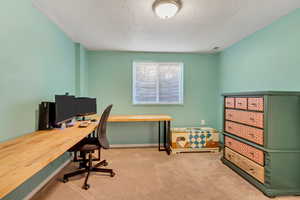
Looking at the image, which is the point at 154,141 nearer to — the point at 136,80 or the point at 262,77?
the point at 136,80

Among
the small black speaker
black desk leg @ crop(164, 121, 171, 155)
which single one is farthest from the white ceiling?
black desk leg @ crop(164, 121, 171, 155)

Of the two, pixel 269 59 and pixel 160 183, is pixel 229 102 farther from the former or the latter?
pixel 160 183

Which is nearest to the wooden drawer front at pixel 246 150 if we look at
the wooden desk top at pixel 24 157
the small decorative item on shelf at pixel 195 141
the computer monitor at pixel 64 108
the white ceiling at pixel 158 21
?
the small decorative item on shelf at pixel 195 141

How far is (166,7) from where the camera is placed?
5.83ft

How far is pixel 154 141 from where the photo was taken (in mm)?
3783

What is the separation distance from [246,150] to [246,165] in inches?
8.4

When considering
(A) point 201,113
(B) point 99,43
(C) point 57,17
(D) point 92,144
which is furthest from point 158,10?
(A) point 201,113

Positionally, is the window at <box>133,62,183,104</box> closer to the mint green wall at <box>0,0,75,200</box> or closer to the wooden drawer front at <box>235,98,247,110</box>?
the wooden drawer front at <box>235,98,247,110</box>

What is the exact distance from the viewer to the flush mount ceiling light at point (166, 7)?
173 centimetres

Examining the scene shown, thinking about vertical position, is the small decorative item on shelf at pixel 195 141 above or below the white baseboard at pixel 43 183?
above

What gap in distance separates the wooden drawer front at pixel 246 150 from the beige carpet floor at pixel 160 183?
37 centimetres

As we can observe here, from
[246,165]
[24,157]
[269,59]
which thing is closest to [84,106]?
[24,157]

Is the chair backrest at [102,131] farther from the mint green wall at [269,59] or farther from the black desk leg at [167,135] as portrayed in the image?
the mint green wall at [269,59]

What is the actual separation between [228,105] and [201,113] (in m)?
1.30
